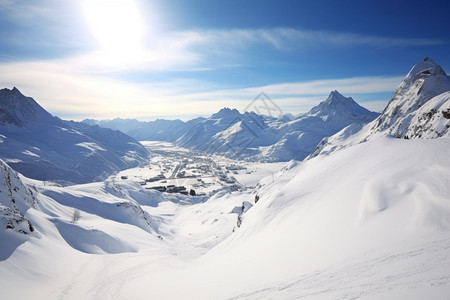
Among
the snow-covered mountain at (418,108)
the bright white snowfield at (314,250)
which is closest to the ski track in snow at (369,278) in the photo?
the bright white snowfield at (314,250)

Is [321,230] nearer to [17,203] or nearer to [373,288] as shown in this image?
[373,288]

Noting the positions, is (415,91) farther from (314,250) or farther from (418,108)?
(314,250)

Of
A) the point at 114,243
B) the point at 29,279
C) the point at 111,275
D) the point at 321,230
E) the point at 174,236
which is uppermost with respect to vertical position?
A: the point at 321,230

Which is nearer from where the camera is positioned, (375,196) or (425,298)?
(425,298)

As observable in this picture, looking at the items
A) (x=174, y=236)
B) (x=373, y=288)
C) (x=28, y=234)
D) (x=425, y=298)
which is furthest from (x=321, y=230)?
(x=174, y=236)

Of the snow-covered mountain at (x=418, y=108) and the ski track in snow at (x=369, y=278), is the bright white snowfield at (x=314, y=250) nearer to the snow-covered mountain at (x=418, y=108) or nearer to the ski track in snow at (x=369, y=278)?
the ski track in snow at (x=369, y=278)

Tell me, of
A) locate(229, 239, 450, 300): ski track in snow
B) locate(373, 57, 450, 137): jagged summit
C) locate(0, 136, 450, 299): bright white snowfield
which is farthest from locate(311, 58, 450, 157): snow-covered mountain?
locate(229, 239, 450, 300): ski track in snow

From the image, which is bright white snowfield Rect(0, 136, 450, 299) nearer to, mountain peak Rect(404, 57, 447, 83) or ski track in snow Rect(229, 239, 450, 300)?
ski track in snow Rect(229, 239, 450, 300)
